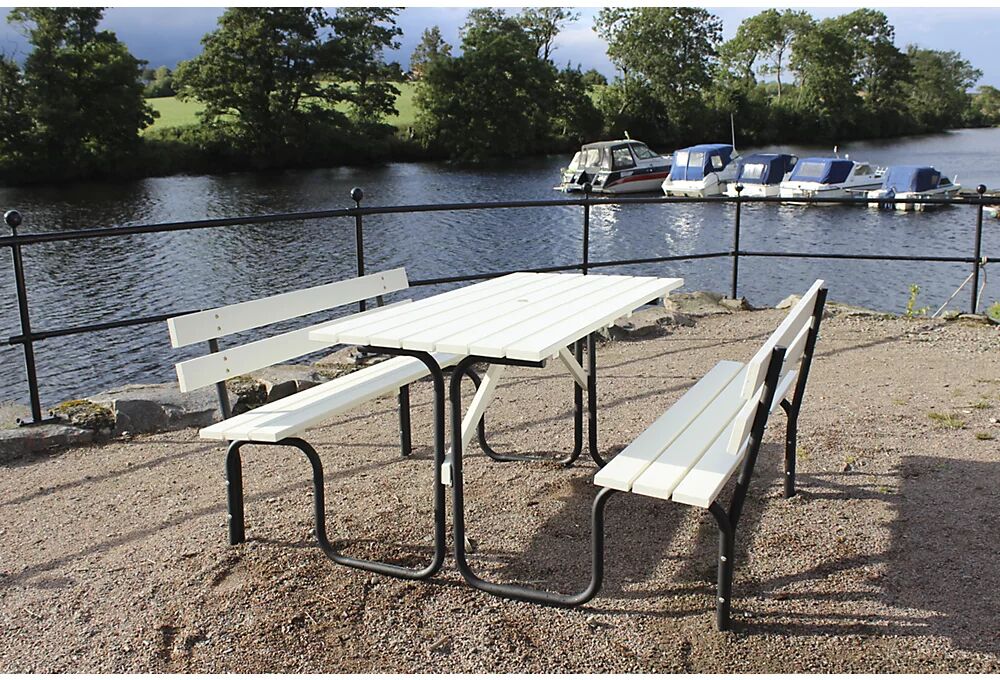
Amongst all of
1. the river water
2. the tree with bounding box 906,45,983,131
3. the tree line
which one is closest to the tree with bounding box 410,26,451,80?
the tree line

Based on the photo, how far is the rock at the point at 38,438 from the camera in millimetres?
4578

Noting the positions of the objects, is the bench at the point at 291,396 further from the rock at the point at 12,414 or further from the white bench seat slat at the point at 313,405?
the rock at the point at 12,414

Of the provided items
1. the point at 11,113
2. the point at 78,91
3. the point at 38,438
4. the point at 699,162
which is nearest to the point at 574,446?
the point at 38,438

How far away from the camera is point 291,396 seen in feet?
12.1

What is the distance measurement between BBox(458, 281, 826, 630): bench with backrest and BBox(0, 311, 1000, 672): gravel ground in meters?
0.17

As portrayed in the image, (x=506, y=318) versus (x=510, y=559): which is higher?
(x=506, y=318)

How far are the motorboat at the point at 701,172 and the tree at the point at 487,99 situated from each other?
1596 centimetres

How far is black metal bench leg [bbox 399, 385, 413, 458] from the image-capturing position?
4.27 meters

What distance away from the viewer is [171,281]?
1712 centimetres

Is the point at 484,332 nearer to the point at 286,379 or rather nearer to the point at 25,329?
the point at 286,379

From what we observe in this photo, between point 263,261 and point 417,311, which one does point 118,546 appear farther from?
point 263,261

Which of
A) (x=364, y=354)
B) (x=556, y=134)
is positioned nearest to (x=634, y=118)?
(x=556, y=134)

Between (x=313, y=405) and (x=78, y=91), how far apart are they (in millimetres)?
41887

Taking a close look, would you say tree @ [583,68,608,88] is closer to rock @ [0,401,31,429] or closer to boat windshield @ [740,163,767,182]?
boat windshield @ [740,163,767,182]
